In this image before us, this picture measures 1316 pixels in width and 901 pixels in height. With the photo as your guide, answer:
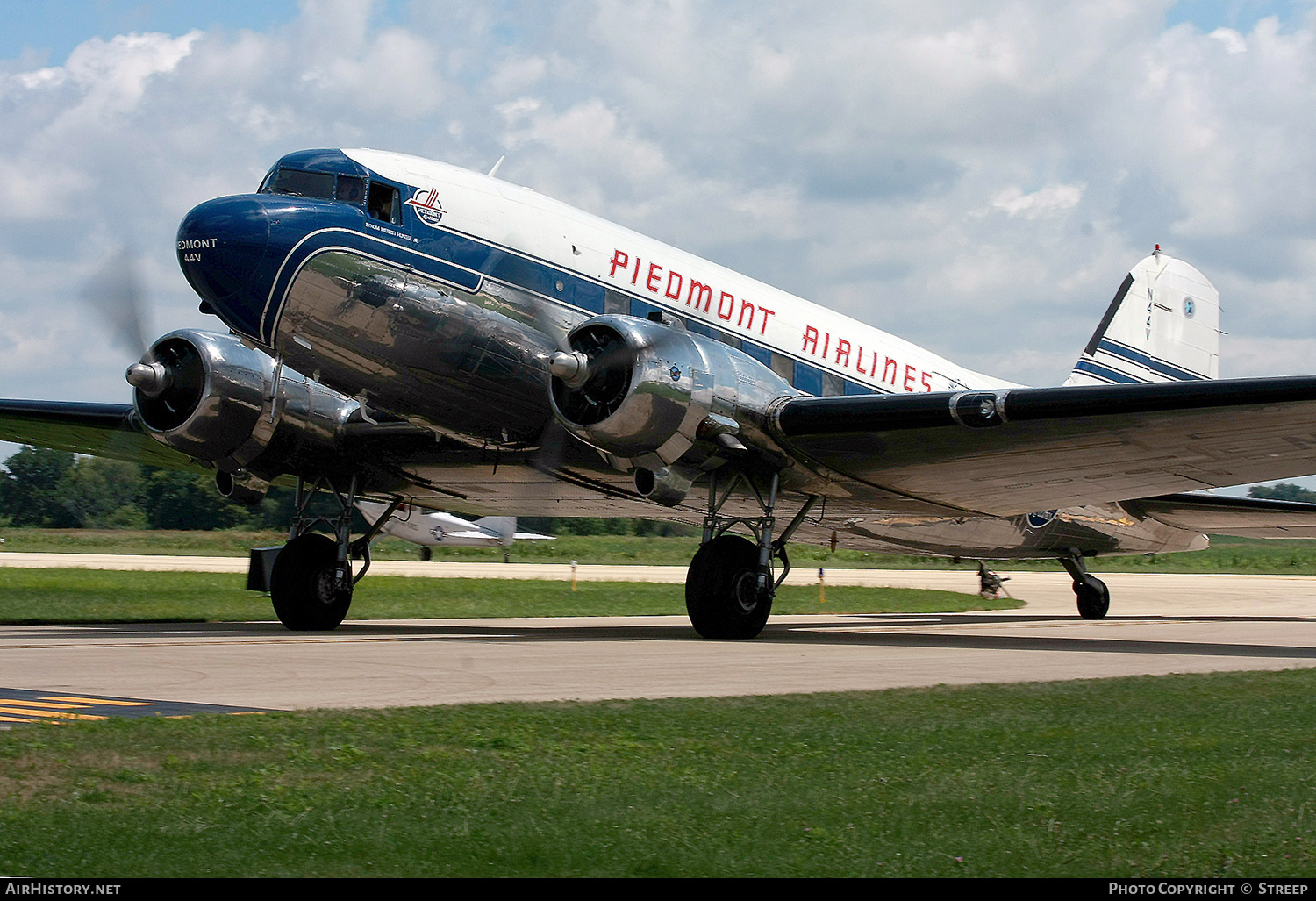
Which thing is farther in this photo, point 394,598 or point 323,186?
point 394,598

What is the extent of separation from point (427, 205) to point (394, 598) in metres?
14.4

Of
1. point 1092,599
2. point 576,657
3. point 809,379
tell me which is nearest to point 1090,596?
point 1092,599

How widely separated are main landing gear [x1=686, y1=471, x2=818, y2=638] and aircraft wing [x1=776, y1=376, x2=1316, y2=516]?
1.15 meters

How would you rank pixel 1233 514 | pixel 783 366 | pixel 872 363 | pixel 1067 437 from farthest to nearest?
pixel 1233 514 < pixel 872 363 < pixel 783 366 < pixel 1067 437

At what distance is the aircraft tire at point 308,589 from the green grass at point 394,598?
327cm

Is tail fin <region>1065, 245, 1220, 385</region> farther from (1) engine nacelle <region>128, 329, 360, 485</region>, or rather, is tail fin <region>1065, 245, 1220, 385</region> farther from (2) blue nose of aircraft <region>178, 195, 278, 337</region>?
(2) blue nose of aircraft <region>178, 195, 278, 337</region>

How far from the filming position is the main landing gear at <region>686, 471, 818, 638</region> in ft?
51.9

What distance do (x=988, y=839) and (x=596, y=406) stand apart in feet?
31.4

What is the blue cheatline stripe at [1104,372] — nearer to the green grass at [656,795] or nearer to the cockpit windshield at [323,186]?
the cockpit windshield at [323,186]

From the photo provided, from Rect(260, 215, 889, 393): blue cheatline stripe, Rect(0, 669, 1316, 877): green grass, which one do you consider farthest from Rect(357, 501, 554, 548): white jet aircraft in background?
Rect(0, 669, 1316, 877): green grass

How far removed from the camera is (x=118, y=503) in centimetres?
11275

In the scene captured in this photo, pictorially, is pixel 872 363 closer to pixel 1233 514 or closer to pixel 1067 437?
pixel 1067 437

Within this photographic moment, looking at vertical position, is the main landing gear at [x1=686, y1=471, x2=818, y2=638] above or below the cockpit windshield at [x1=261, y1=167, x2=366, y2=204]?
below

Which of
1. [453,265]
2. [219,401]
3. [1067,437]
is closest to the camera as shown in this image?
[453,265]
